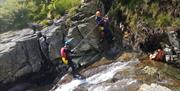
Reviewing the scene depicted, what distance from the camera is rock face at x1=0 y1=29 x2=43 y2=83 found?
2147 cm

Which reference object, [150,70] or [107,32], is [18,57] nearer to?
[107,32]

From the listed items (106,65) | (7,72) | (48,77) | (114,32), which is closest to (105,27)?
(114,32)

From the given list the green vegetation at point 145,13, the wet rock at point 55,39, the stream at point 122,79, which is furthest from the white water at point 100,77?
the wet rock at point 55,39

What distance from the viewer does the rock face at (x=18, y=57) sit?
21.5 meters

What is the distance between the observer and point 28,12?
26359mm

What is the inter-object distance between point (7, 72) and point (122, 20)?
7.00 meters

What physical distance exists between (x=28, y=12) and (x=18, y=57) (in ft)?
17.8

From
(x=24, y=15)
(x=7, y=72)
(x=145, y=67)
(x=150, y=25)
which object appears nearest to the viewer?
(x=145, y=67)

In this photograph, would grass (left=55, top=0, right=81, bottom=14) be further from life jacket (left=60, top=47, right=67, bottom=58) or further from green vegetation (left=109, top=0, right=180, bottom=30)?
life jacket (left=60, top=47, right=67, bottom=58)

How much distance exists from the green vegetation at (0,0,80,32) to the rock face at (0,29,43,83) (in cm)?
261

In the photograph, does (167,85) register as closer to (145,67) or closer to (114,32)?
(145,67)

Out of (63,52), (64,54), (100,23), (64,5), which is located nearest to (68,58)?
(64,54)

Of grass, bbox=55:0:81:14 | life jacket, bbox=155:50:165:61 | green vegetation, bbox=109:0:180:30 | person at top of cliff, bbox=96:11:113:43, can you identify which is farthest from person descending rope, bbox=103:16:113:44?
life jacket, bbox=155:50:165:61

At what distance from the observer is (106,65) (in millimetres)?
19766
